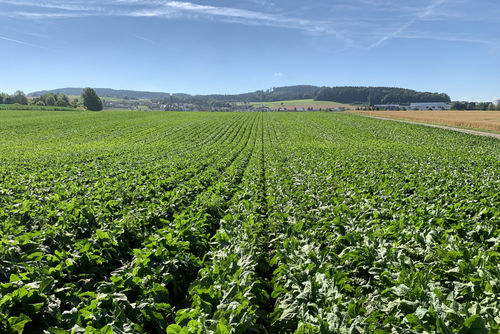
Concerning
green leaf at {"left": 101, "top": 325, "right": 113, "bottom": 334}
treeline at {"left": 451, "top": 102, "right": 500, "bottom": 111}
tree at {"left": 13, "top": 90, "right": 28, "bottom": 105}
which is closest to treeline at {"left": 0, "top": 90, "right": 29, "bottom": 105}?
tree at {"left": 13, "top": 90, "right": 28, "bottom": 105}

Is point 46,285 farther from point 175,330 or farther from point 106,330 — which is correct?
point 175,330

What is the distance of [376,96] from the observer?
157625mm

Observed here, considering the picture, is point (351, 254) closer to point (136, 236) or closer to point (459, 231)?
point (459, 231)

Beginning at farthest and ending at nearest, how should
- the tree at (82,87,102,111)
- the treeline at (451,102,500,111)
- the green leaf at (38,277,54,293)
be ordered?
the tree at (82,87,102,111)
the treeline at (451,102,500,111)
the green leaf at (38,277,54,293)

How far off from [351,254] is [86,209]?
6.42 meters

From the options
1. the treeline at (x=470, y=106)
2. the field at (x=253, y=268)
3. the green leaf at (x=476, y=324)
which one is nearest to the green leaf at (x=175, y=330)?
the field at (x=253, y=268)

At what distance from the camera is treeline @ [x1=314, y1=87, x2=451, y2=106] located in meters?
150

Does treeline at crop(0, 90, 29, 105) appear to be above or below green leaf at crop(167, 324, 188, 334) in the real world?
above

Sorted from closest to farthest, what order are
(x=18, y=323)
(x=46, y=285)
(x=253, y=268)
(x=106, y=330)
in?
1. (x=106, y=330)
2. (x=18, y=323)
3. (x=46, y=285)
4. (x=253, y=268)

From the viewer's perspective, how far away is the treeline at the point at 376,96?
150375mm

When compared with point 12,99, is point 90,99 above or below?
above

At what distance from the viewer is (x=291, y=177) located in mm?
11805

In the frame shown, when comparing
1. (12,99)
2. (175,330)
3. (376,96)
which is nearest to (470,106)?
(376,96)

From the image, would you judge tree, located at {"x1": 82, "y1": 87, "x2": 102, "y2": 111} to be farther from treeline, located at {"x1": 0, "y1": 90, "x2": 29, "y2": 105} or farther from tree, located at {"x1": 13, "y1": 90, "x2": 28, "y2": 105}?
treeline, located at {"x1": 0, "y1": 90, "x2": 29, "y2": 105}
